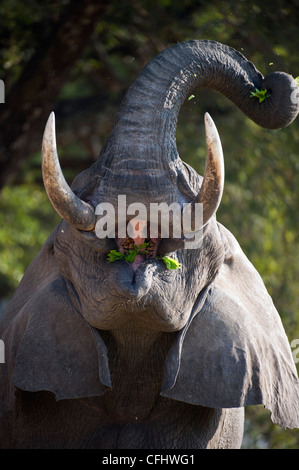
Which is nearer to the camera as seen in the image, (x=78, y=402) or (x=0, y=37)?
(x=78, y=402)

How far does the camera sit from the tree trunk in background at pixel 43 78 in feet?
19.9

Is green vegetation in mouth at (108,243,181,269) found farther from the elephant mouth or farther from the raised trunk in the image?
the raised trunk

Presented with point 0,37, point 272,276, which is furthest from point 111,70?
point 272,276

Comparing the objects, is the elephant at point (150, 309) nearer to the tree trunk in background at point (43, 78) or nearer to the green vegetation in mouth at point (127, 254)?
the green vegetation in mouth at point (127, 254)

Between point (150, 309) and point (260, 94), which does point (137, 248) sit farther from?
point (260, 94)

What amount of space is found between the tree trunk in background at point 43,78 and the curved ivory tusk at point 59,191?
3514 millimetres

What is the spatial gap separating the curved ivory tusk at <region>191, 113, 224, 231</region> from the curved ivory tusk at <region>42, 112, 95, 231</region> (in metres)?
0.32

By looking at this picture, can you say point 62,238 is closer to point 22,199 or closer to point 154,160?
point 154,160

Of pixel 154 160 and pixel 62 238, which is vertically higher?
pixel 154 160

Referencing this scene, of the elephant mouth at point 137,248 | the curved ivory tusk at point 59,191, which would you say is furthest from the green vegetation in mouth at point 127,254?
the curved ivory tusk at point 59,191

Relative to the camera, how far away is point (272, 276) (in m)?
7.26

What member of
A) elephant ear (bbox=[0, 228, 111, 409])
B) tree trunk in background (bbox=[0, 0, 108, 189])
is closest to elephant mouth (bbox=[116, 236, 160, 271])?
elephant ear (bbox=[0, 228, 111, 409])

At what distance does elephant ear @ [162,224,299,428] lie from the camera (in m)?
3.12
